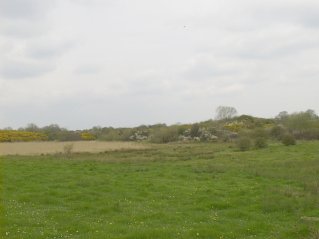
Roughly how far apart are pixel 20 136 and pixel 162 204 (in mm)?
90049

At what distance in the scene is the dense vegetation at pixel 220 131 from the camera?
250ft

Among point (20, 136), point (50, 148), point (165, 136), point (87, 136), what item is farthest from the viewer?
point (87, 136)

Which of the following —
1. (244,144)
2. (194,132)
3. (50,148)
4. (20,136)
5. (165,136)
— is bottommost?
(50,148)

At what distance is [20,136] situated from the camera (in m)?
106

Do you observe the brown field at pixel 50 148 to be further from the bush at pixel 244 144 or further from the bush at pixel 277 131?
the bush at pixel 277 131

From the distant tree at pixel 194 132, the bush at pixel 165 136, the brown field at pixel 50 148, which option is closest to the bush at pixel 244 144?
the brown field at pixel 50 148

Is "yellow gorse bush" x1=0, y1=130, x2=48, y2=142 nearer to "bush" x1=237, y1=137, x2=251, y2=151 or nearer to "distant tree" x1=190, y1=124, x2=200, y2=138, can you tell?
"distant tree" x1=190, y1=124, x2=200, y2=138

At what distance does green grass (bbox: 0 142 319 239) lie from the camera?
16.1 meters

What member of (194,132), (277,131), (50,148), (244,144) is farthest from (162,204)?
(194,132)

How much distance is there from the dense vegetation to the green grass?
31.6 m

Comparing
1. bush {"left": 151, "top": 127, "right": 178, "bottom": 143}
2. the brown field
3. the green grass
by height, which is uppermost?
bush {"left": 151, "top": 127, "right": 178, "bottom": 143}

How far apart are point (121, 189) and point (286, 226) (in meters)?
10.8

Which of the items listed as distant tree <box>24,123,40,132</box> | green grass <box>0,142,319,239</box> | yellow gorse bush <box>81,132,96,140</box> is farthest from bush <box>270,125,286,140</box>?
distant tree <box>24,123,40,132</box>

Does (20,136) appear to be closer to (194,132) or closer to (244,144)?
(194,132)
